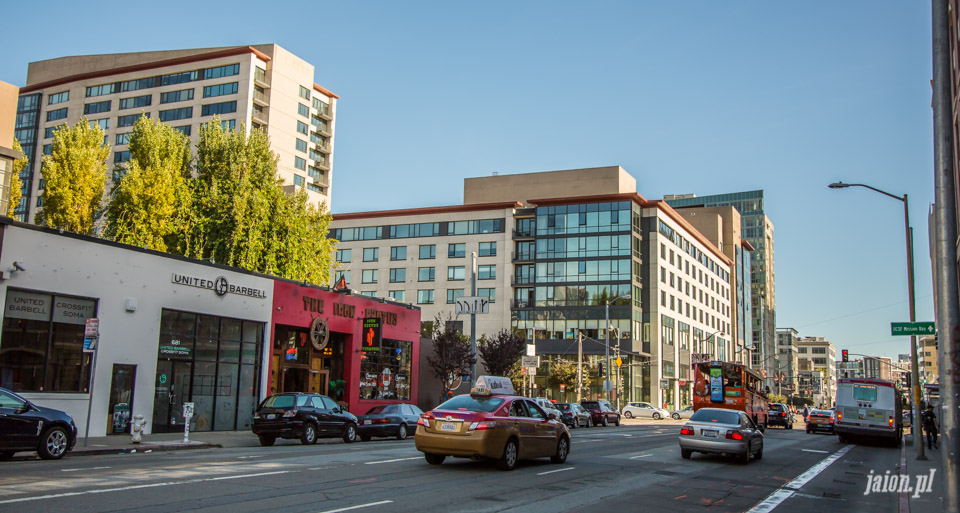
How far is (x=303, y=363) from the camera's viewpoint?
3509 cm

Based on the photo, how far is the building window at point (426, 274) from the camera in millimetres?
86938

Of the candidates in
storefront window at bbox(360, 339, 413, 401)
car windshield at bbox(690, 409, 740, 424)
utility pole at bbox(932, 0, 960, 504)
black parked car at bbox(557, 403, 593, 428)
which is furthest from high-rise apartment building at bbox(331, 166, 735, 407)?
utility pole at bbox(932, 0, 960, 504)

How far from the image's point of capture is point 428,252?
8762 cm

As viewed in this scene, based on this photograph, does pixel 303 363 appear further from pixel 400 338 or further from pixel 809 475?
pixel 809 475

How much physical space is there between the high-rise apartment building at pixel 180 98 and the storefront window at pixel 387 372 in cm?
4205

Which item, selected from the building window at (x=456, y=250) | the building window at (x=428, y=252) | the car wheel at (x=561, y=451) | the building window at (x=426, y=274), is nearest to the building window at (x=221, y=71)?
the building window at (x=428, y=252)

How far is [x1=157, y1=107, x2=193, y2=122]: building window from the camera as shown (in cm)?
7850

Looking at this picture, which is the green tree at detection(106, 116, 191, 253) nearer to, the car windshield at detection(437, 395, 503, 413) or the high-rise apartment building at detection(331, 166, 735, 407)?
the car windshield at detection(437, 395, 503, 413)

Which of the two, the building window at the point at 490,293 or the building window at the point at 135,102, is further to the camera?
the building window at the point at 490,293

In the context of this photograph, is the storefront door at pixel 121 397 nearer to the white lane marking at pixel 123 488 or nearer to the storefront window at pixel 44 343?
the storefront window at pixel 44 343

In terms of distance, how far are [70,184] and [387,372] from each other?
23.1 metres

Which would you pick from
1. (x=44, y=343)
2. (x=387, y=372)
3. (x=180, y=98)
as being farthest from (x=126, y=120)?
(x=44, y=343)

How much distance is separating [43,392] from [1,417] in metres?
8.33

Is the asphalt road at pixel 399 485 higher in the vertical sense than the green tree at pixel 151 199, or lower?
lower
